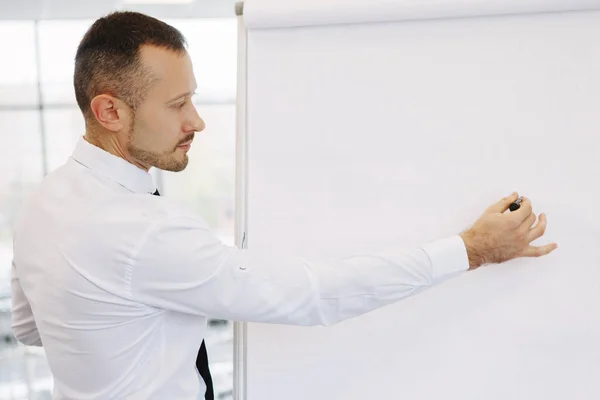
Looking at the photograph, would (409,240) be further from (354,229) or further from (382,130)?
(382,130)

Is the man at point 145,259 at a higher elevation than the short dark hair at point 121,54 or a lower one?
lower

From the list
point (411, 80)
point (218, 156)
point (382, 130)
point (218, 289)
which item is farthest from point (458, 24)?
point (218, 156)

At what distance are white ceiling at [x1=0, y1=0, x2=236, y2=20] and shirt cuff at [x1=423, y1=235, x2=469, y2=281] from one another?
1.89 m

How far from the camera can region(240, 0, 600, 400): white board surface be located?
1068mm

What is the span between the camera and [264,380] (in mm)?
1156

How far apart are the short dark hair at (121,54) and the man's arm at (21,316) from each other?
430 millimetres

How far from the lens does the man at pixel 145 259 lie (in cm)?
88

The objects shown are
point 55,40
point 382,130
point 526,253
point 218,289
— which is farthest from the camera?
point 55,40

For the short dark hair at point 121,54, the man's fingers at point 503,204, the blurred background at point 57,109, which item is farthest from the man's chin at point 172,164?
the blurred background at point 57,109

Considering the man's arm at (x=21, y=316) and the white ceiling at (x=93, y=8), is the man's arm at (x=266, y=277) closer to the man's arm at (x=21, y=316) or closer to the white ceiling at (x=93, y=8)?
the man's arm at (x=21, y=316)

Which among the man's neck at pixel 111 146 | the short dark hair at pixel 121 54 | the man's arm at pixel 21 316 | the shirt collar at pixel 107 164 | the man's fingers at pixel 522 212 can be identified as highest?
the short dark hair at pixel 121 54

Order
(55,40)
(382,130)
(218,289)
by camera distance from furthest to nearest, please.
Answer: (55,40) < (382,130) < (218,289)

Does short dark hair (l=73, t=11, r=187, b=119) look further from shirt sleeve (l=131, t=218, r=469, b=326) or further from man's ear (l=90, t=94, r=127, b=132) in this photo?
shirt sleeve (l=131, t=218, r=469, b=326)

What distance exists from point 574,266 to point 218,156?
1881 millimetres
